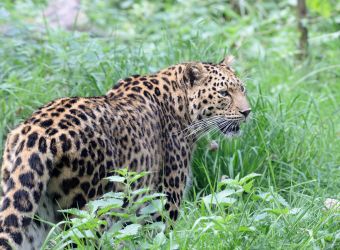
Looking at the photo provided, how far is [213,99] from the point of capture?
6.78 meters

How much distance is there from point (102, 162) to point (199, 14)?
292 inches

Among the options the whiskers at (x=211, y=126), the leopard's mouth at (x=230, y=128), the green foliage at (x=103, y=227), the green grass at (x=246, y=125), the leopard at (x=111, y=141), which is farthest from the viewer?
the leopard's mouth at (x=230, y=128)

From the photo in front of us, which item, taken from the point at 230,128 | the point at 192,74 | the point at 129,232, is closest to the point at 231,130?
the point at 230,128

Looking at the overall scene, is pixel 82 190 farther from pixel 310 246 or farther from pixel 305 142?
pixel 305 142

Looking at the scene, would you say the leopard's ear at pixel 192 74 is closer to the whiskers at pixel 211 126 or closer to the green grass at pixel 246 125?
the whiskers at pixel 211 126

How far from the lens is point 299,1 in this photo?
1136cm

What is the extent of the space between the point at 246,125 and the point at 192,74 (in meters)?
0.97

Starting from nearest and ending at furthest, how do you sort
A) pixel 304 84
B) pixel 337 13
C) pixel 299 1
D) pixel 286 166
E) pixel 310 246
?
pixel 310 246 < pixel 286 166 < pixel 304 84 < pixel 299 1 < pixel 337 13

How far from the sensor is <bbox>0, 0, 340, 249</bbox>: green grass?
18.0 feet

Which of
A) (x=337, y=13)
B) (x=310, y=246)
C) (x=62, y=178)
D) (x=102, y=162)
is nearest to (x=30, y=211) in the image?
(x=62, y=178)

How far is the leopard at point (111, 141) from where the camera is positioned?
507 centimetres

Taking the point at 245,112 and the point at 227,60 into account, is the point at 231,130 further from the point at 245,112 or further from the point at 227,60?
the point at 227,60

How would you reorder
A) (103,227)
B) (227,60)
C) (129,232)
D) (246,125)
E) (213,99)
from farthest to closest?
(246,125) < (227,60) < (213,99) < (103,227) < (129,232)

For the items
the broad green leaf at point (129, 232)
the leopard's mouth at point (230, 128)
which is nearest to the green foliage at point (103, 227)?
the broad green leaf at point (129, 232)
